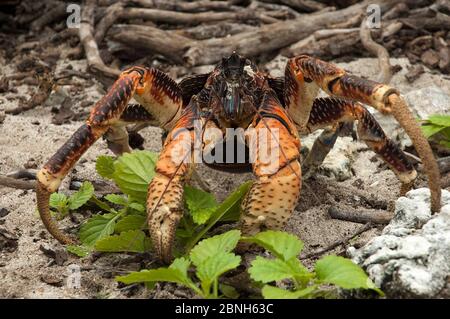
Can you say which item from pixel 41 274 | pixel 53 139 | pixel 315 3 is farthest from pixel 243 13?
pixel 41 274

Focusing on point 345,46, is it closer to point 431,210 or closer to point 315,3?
point 315,3

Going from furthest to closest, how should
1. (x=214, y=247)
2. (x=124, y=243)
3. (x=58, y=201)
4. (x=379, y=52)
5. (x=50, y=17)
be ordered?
(x=50, y=17) → (x=379, y=52) → (x=58, y=201) → (x=124, y=243) → (x=214, y=247)

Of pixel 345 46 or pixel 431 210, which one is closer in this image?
pixel 431 210

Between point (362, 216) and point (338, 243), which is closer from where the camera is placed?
point (338, 243)

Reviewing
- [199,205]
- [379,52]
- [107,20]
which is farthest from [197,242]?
[107,20]

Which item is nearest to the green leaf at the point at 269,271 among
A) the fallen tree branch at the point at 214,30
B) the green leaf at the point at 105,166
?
the green leaf at the point at 105,166

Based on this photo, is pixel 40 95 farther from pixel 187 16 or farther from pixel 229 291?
pixel 229 291

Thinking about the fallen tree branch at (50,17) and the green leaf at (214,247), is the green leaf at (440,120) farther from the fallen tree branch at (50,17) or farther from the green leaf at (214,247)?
the fallen tree branch at (50,17)
